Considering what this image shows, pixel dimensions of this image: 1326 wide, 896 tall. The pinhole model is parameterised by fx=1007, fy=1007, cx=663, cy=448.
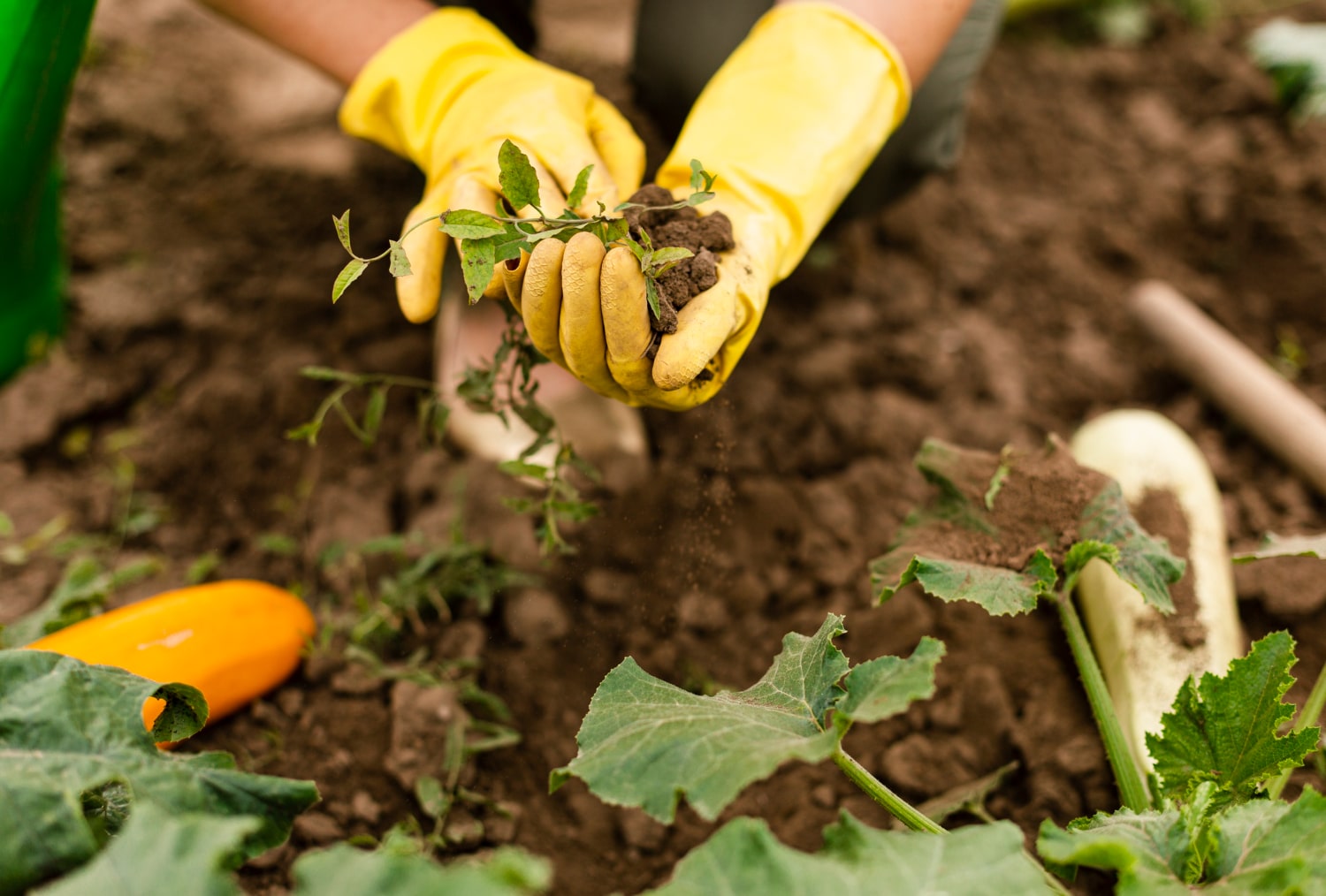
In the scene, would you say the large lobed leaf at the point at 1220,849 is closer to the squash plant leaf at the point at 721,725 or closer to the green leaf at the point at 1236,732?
the green leaf at the point at 1236,732

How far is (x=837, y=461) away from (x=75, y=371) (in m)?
1.67

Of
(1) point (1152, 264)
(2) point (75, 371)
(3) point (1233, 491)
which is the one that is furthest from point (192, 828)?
(1) point (1152, 264)

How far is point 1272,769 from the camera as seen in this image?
1.20 metres

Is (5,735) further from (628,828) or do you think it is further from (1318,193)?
(1318,193)

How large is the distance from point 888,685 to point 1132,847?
30 cm

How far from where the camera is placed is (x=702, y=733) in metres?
1.09

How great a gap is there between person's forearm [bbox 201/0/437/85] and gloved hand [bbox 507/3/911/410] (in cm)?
67

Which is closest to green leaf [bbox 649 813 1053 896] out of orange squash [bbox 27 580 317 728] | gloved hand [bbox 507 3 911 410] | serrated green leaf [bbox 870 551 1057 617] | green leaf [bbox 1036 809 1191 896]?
green leaf [bbox 1036 809 1191 896]

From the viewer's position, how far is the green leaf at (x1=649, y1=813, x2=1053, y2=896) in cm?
91

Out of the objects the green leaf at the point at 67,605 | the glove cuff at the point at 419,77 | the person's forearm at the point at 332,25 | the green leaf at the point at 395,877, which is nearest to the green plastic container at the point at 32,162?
the person's forearm at the point at 332,25

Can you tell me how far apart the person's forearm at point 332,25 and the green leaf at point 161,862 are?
1.53 m

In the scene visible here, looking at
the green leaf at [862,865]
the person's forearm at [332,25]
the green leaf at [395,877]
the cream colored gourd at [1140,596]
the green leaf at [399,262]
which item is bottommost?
the cream colored gourd at [1140,596]

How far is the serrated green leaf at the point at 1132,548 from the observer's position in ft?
4.55

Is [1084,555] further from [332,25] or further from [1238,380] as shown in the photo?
[332,25]
